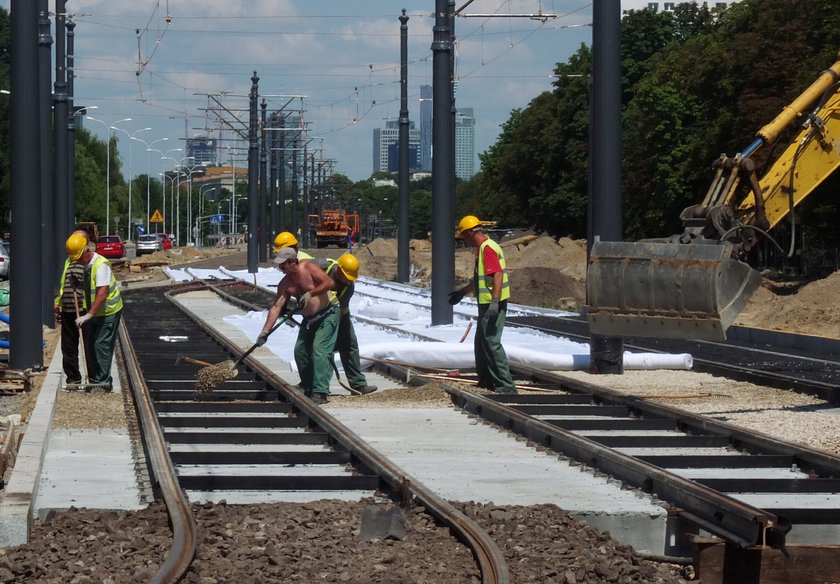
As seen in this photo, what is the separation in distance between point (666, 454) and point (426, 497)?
3232mm

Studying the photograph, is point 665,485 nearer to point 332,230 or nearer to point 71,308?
point 71,308

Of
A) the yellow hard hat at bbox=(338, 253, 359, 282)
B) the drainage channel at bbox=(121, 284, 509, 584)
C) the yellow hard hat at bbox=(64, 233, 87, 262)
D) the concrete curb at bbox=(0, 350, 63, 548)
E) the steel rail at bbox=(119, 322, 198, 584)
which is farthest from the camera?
the yellow hard hat at bbox=(338, 253, 359, 282)

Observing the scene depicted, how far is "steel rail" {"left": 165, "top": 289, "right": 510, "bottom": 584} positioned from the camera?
7.02 metres

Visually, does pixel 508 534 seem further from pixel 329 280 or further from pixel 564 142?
pixel 564 142

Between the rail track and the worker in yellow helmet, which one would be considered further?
the worker in yellow helmet

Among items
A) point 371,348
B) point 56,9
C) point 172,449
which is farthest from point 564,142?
point 172,449

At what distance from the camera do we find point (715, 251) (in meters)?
13.1

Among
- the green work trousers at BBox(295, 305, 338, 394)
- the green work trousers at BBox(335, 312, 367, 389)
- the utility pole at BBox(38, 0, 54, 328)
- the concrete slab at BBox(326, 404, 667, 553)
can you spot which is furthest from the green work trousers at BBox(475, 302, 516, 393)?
the utility pole at BBox(38, 0, 54, 328)

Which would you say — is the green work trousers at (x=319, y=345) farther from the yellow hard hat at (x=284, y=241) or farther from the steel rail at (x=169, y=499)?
the steel rail at (x=169, y=499)

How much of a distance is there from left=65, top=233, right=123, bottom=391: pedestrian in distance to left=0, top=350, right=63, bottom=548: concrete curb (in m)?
0.88

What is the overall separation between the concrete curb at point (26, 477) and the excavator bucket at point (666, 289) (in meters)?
5.12

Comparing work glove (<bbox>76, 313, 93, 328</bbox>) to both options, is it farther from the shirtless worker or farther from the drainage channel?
the shirtless worker

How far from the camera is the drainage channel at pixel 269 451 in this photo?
8727 mm

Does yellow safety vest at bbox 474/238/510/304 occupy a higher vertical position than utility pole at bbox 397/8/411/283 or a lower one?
lower
